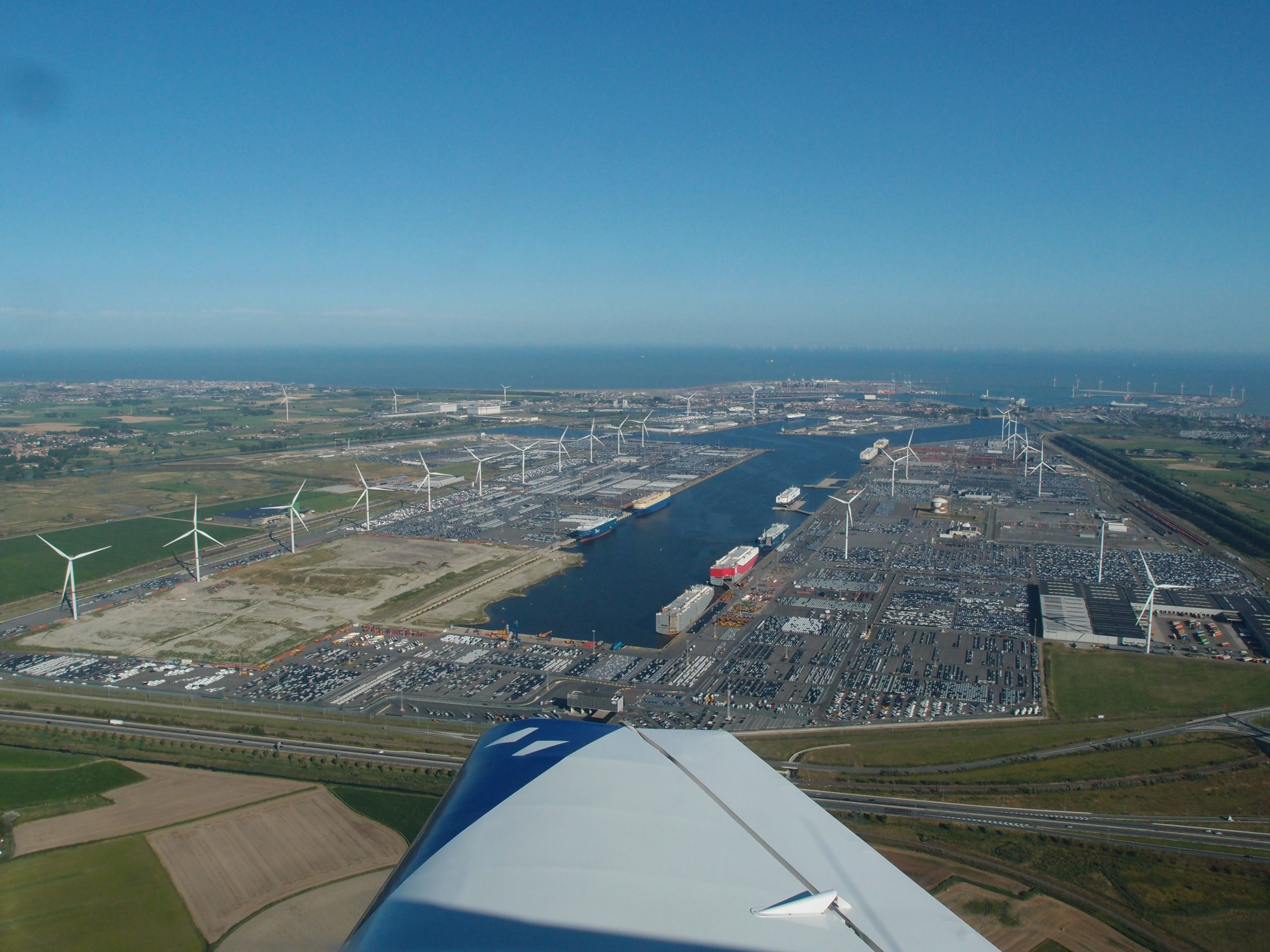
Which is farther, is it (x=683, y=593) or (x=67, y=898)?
(x=683, y=593)

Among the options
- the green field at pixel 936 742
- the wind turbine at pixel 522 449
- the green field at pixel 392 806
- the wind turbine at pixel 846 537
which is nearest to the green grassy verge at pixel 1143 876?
the green field at pixel 936 742

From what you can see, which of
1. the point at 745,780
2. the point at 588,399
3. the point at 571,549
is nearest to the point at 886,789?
the point at 745,780

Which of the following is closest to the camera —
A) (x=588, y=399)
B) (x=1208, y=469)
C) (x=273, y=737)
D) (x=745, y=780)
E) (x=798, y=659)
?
(x=745, y=780)

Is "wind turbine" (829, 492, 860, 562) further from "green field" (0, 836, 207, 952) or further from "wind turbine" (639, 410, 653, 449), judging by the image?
"wind turbine" (639, 410, 653, 449)

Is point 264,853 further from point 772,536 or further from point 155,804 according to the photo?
point 772,536

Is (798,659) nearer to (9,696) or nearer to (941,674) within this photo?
(941,674)

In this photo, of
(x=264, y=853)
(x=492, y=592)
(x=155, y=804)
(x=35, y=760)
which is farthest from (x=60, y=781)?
(x=492, y=592)
